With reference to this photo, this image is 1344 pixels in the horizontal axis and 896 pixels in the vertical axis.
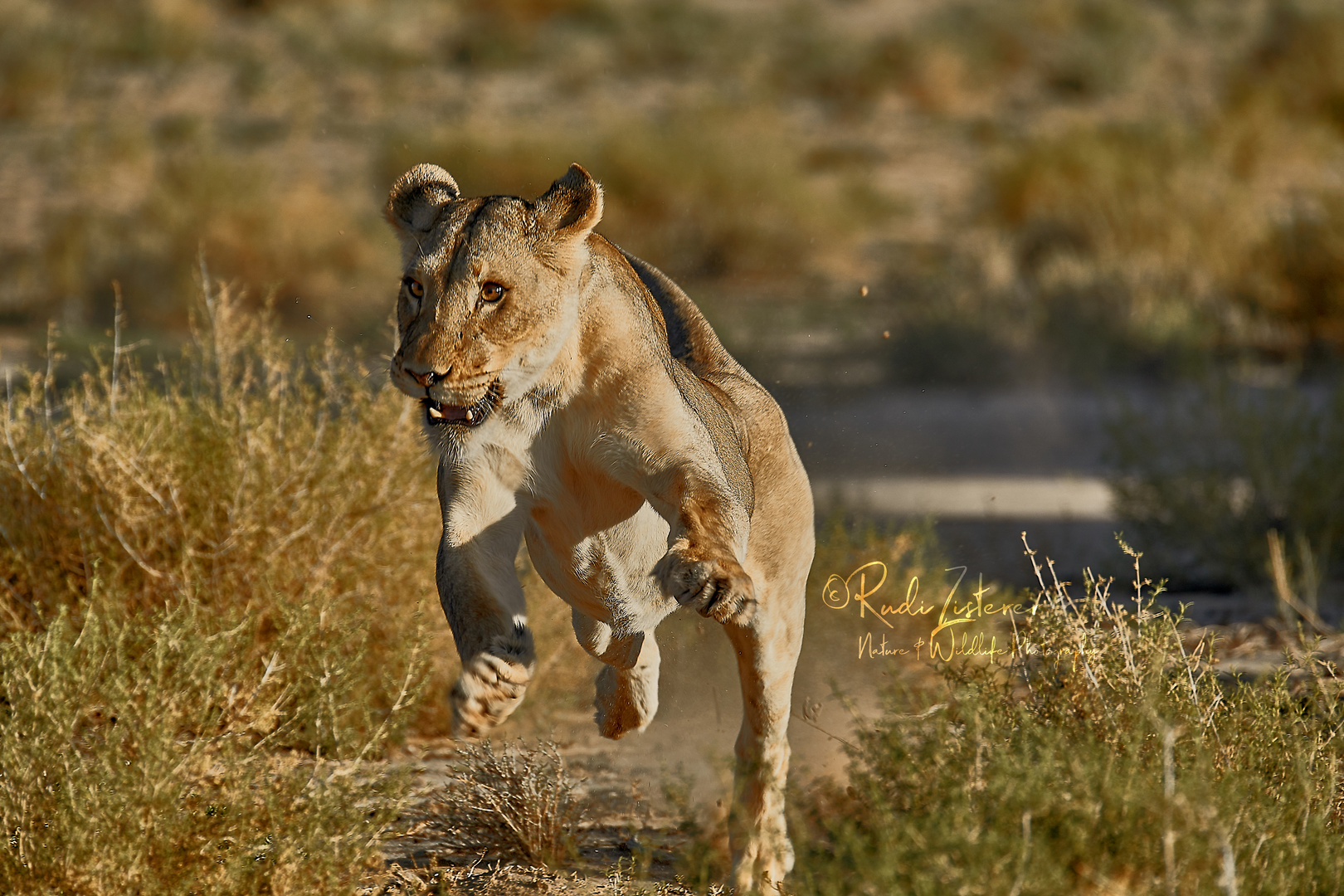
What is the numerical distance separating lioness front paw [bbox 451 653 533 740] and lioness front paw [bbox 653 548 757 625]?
0.44 m

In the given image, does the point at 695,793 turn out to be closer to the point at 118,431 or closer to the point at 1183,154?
the point at 118,431

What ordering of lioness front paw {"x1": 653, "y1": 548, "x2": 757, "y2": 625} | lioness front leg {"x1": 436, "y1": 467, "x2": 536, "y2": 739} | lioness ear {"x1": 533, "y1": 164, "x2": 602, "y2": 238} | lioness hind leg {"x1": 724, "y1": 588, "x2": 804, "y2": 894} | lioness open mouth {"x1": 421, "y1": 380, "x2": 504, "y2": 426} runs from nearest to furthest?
lioness front paw {"x1": 653, "y1": 548, "x2": 757, "y2": 625}, lioness front leg {"x1": 436, "y1": 467, "x2": 536, "y2": 739}, lioness open mouth {"x1": 421, "y1": 380, "x2": 504, "y2": 426}, lioness ear {"x1": 533, "y1": 164, "x2": 602, "y2": 238}, lioness hind leg {"x1": 724, "y1": 588, "x2": 804, "y2": 894}

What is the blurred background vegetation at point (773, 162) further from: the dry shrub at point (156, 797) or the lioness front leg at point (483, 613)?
the lioness front leg at point (483, 613)

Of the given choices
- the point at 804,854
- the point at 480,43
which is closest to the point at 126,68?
the point at 480,43

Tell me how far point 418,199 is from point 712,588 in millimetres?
1388

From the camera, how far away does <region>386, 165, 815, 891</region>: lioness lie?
3434 mm

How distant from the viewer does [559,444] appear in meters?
3.76

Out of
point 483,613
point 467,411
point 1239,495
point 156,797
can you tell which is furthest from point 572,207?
point 1239,495

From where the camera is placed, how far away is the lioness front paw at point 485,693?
3.38 m

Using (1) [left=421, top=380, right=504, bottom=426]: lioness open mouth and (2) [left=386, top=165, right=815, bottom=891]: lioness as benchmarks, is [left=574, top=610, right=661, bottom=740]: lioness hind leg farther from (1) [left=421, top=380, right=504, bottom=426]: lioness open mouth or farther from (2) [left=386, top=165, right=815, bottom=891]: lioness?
(1) [left=421, top=380, right=504, bottom=426]: lioness open mouth

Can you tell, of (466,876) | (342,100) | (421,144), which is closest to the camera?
(466,876)

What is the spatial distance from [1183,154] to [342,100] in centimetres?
1566

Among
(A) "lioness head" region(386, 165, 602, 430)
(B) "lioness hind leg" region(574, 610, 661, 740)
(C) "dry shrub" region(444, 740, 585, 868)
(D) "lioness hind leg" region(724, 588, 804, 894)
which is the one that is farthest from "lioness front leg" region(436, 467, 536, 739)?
(C) "dry shrub" region(444, 740, 585, 868)

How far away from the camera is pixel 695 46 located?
33969 millimetres
